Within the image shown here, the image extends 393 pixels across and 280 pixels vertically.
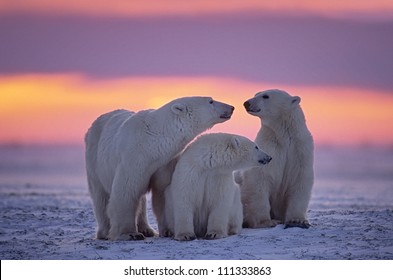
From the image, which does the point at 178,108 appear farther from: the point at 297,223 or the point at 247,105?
the point at 297,223

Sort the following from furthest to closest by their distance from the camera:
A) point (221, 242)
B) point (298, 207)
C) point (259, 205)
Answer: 1. point (259, 205)
2. point (298, 207)
3. point (221, 242)

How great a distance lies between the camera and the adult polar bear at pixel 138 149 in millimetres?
7938

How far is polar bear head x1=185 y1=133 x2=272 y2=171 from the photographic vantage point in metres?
7.88

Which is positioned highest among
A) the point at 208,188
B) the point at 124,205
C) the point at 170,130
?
the point at 170,130

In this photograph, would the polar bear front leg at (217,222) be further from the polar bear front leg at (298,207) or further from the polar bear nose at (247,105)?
the polar bear nose at (247,105)

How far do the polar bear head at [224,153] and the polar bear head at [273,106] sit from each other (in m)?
0.64

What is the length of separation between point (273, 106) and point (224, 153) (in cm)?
113

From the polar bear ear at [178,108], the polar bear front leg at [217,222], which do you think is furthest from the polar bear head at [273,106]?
the polar bear front leg at [217,222]

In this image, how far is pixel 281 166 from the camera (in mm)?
8773

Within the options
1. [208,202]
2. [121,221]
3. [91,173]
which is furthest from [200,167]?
[91,173]

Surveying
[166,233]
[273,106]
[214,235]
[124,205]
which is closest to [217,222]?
[214,235]

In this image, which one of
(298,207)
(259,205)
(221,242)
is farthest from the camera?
(259,205)

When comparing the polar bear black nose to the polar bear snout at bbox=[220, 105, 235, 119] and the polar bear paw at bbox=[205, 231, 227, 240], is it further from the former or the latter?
the polar bear paw at bbox=[205, 231, 227, 240]

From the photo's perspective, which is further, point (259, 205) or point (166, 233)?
point (259, 205)
